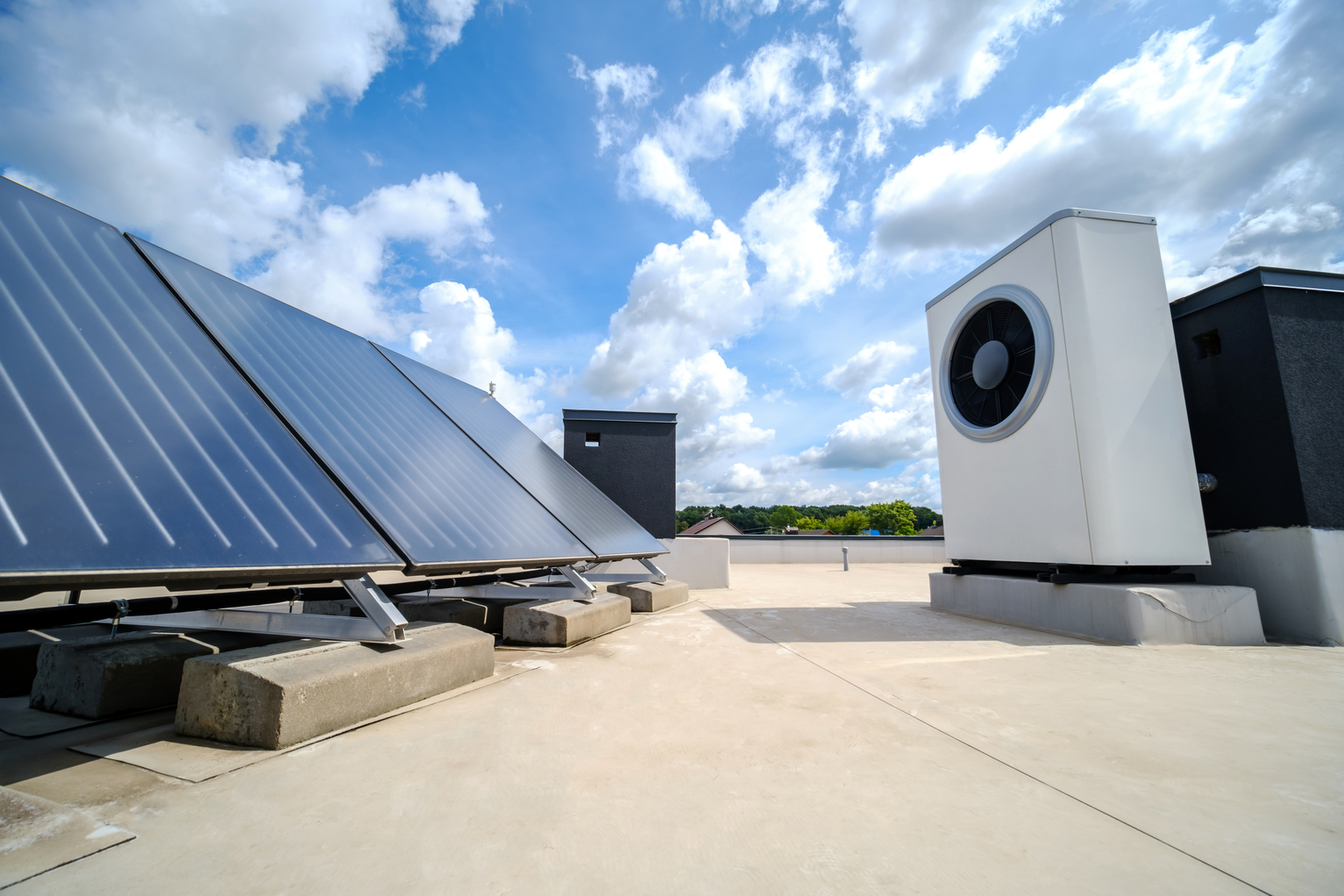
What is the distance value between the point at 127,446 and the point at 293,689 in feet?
4.23

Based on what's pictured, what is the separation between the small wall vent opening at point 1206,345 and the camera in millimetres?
7508

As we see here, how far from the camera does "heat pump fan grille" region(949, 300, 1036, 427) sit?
7.93 metres

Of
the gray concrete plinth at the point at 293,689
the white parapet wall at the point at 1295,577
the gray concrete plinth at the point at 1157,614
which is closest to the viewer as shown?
the gray concrete plinth at the point at 293,689

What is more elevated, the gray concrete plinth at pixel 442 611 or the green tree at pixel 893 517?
the green tree at pixel 893 517

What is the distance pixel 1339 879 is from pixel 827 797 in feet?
5.08

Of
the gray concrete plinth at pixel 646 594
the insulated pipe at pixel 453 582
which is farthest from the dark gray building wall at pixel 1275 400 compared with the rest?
the insulated pipe at pixel 453 582

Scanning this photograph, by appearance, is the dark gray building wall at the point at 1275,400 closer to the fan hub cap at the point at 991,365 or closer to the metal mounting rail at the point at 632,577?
the fan hub cap at the point at 991,365

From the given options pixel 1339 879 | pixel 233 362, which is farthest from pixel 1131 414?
pixel 233 362

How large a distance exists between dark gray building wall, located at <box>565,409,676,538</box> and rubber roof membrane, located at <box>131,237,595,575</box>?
286 inches

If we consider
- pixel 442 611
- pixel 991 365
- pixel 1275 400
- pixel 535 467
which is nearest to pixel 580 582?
pixel 442 611

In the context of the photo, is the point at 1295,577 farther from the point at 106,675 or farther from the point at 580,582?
the point at 106,675

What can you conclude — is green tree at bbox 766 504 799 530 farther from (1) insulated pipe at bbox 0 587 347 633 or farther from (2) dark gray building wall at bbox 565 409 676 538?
(1) insulated pipe at bbox 0 587 347 633

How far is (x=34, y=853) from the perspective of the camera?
1.64 m

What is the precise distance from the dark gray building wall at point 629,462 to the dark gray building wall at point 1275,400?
375 inches
